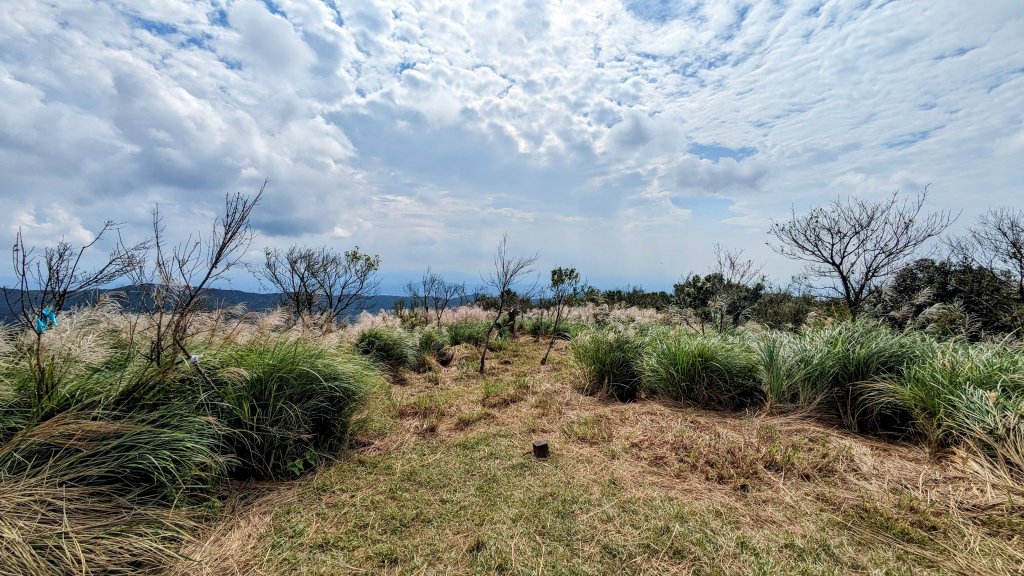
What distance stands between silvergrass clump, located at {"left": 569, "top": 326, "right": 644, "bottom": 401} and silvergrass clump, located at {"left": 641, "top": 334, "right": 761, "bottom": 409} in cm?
41

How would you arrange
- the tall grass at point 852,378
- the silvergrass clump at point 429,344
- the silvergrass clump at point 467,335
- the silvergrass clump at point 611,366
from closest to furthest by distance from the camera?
the tall grass at point 852,378 < the silvergrass clump at point 611,366 < the silvergrass clump at point 429,344 < the silvergrass clump at point 467,335

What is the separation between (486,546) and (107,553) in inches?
74.9

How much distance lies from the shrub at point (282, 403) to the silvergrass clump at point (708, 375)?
3474 mm

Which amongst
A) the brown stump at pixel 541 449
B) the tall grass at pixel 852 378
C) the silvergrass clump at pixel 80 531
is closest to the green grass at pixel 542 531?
the brown stump at pixel 541 449

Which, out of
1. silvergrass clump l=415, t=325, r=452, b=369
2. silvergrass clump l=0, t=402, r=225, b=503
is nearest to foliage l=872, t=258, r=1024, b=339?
silvergrass clump l=415, t=325, r=452, b=369

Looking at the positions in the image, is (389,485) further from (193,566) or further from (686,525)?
(686,525)

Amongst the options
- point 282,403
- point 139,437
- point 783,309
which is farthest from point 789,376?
point 783,309

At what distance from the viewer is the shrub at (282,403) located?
9.62 feet

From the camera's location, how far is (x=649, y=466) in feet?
10.2

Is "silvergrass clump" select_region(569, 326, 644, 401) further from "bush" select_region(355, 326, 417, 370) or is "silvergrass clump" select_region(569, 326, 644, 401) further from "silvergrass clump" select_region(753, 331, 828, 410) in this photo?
"bush" select_region(355, 326, 417, 370)

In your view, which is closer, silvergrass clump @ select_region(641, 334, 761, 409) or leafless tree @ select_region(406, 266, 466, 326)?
silvergrass clump @ select_region(641, 334, 761, 409)

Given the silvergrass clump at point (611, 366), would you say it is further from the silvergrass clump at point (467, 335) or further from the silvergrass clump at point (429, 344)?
the silvergrass clump at point (467, 335)

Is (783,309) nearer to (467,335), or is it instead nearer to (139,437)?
(467,335)

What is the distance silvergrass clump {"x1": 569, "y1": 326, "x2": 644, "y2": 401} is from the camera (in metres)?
5.13
